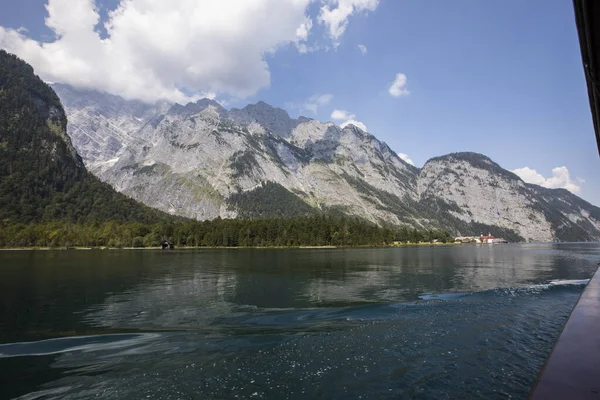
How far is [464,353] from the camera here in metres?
17.8

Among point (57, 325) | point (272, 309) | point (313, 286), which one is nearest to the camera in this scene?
point (57, 325)

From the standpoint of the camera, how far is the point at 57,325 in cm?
2416

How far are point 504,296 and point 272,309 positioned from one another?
24452 millimetres

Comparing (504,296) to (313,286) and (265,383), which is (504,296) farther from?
(265,383)

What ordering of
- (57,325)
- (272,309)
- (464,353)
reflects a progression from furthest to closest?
(272,309) < (57,325) < (464,353)

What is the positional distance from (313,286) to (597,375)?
129 ft

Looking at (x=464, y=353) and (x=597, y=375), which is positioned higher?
(x=597, y=375)

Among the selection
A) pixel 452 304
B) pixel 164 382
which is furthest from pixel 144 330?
pixel 452 304

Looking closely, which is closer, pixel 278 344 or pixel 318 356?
pixel 318 356

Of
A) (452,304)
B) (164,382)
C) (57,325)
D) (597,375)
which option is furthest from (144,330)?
(452,304)

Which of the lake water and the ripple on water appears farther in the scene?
the lake water

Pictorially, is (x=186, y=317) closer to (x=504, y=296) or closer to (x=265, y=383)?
(x=265, y=383)

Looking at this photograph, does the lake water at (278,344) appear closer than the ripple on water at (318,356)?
No

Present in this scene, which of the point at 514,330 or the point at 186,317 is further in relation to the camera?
the point at 186,317
